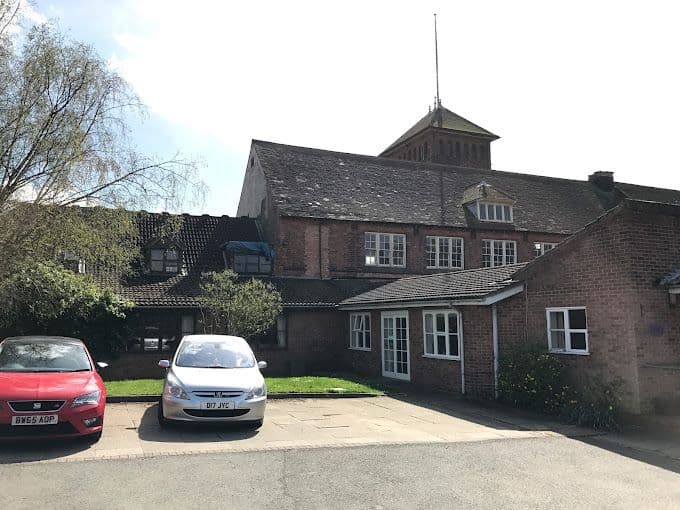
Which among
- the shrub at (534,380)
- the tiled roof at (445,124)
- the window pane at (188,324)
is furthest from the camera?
the tiled roof at (445,124)

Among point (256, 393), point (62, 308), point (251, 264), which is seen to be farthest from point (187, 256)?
point (256, 393)

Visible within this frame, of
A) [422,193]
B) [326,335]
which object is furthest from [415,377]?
[422,193]

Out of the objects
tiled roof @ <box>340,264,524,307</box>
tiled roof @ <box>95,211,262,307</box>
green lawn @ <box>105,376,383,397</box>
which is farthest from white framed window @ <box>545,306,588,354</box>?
tiled roof @ <box>95,211,262,307</box>

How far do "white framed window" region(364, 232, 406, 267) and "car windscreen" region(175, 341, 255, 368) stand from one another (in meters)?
14.1

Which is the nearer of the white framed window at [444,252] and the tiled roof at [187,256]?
the tiled roof at [187,256]

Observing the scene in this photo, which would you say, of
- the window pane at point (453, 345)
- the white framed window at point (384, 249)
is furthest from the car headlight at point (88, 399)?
the white framed window at point (384, 249)

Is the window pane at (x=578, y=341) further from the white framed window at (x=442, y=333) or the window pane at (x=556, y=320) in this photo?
the white framed window at (x=442, y=333)

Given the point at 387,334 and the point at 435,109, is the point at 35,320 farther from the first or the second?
the point at 435,109

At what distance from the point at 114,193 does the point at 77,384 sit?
243 inches

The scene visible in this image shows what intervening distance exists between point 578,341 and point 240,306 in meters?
9.92

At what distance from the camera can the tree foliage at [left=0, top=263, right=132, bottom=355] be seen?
1413 centimetres

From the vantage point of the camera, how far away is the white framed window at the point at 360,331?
68.0ft

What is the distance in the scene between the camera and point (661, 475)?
7527mm

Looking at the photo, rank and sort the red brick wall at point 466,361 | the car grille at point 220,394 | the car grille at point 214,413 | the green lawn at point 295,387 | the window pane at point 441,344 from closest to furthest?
the car grille at point 214,413
the car grille at point 220,394
the red brick wall at point 466,361
the green lawn at point 295,387
the window pane at point 441,344
